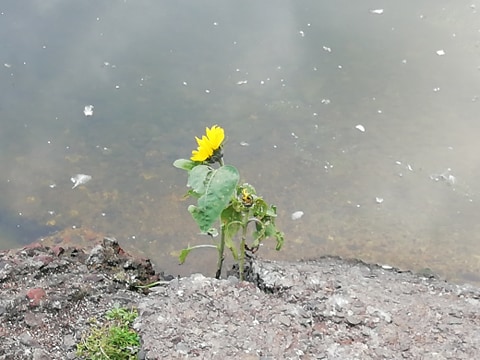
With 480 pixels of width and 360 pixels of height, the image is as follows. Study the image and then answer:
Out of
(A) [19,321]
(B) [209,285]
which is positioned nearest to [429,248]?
(B) [209,285]

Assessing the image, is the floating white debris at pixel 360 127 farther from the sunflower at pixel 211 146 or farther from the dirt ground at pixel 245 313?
the sunflower at pixel 211 146

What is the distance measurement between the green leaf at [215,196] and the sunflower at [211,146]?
0.30ft

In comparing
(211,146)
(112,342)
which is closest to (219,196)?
(211,146)

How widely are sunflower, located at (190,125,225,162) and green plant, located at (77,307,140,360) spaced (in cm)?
53

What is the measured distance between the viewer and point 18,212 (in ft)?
9.33

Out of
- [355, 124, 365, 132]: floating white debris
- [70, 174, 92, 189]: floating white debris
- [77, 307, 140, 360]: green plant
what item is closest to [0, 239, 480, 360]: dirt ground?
[77, 307, 140, 360]: green plant

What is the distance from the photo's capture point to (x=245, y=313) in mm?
1914

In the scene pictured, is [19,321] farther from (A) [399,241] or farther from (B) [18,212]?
(A) [399,241]

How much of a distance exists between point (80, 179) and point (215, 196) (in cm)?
134

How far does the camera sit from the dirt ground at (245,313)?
1807 millimetres

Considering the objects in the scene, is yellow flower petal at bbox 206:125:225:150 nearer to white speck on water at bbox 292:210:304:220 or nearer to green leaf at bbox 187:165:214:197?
green leaf at bbox 187:165:214:197

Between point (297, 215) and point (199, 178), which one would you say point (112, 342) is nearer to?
point (199, 178)

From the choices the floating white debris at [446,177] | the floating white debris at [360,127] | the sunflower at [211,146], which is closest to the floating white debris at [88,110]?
the floating white debris at [360,127]

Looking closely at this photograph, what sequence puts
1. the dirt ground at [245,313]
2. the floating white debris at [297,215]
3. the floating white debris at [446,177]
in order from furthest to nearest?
the floating white debris at [446,177], the floating white debris at [297,215], the dirt ground at [245,313]
